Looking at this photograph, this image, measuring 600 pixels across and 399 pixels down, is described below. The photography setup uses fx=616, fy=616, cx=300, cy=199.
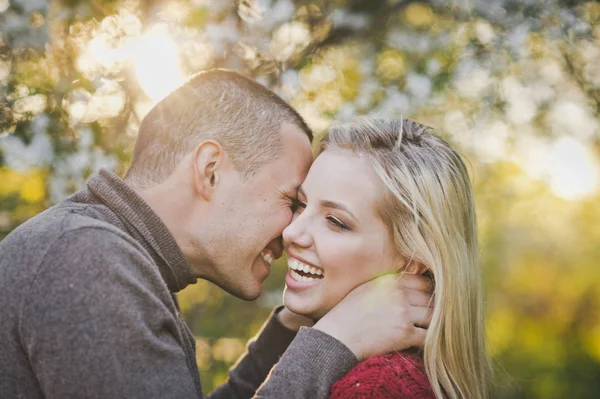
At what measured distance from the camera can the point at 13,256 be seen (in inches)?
80.7

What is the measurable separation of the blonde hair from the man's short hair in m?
0.38

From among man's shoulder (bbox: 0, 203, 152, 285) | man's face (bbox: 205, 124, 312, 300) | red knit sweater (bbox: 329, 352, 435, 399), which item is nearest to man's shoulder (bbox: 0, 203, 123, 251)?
man's shoulder (bbox: 0, 203, 152, 285)

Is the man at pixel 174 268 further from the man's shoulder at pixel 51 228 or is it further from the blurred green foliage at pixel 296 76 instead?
the blurred green foliage at pixel 296 76

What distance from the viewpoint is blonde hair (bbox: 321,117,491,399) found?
2.56 metres

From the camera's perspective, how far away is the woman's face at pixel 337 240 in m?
2.58

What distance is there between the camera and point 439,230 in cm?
260

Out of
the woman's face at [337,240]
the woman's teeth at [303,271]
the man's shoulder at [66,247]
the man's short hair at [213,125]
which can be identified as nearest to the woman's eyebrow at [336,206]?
the woman's face at [337,240]

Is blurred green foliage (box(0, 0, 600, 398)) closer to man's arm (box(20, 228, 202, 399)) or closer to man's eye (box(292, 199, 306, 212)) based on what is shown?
man's eye (box(292, 199, 306, 212))

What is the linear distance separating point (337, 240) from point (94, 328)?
1.08m

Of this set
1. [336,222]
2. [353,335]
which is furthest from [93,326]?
[336,222]

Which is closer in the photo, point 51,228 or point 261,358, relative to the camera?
point 51,228

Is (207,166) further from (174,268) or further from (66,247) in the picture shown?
(66,247)

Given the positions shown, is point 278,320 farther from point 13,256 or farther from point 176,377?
point 13,256

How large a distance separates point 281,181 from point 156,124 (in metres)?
0.65
